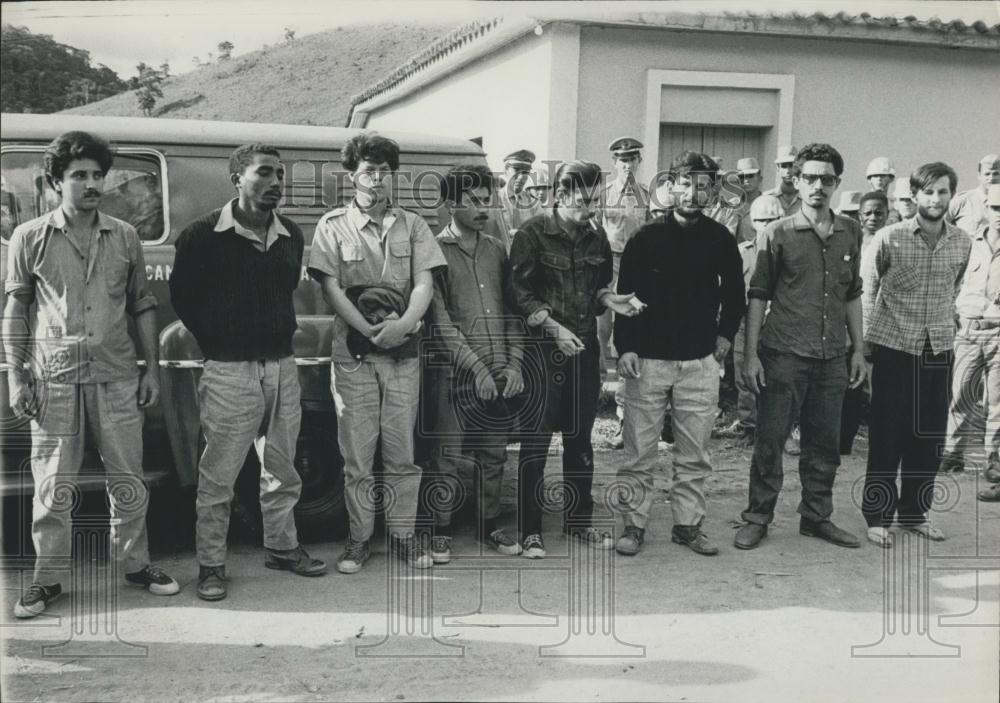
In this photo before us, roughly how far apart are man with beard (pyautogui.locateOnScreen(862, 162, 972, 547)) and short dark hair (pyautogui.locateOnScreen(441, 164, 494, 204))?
93.4 inches

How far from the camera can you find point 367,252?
4.75 meters

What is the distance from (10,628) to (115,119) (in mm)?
2641

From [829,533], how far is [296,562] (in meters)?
2.97

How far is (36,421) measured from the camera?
13.9ft

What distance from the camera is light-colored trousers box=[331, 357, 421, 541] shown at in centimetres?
472

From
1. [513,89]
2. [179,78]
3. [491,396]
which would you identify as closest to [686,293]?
[491,396]

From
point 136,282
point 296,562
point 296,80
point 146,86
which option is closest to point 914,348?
point 296,562

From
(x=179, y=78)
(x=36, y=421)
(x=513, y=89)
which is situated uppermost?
(x=179, y=78)

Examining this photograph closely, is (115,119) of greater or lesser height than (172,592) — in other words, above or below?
above

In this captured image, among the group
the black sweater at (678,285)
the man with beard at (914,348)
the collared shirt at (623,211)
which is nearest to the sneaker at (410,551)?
the black sweater at (678,285)

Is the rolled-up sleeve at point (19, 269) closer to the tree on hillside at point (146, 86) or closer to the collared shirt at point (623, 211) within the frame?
the collared shirt at point (623, 211)

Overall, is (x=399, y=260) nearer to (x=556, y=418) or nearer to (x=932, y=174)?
(x=556, y=418)

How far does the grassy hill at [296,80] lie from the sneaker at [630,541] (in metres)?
22.2

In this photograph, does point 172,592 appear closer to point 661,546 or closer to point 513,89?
point 661,546
